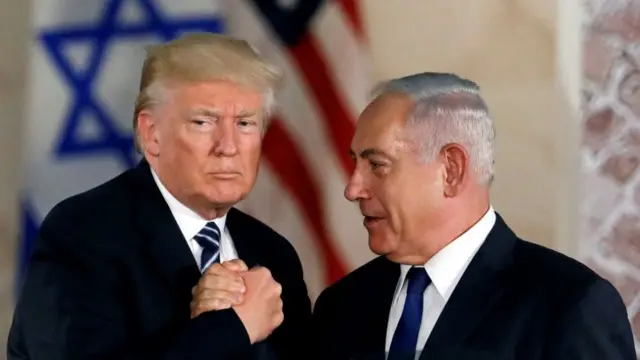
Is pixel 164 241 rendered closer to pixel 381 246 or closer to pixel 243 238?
pixel 243 238

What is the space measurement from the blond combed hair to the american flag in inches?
24.3

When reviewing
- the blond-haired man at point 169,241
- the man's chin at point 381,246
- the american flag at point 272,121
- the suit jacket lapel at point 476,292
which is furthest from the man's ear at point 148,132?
the american flag at point 272,121

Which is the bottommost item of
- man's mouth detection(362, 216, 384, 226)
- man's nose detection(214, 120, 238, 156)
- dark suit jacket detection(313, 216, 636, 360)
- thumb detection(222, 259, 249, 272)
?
dark suit jacket detection(313, 216, 636, 360)

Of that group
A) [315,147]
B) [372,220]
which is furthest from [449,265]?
[315,147]

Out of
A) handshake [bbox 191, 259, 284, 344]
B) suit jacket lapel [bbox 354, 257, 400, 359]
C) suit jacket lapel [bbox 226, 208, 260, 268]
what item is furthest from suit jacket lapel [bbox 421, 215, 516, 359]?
suit jacket lapel [bbox 226, 208, 260, 268]

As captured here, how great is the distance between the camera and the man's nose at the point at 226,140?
1.32 meters

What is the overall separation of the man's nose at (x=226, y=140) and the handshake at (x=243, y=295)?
0.15 meters

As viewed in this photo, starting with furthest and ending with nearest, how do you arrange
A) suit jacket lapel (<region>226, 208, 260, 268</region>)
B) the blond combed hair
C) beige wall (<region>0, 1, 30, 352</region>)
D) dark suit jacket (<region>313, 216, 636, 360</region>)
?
beige wall (<region>0, 1, 30, 352</region>)
suit jacket lapel (<region>226, 208, 260, 268</region>)
the blond combed hair
dark suit jacket (<region>313, 216, 636, 360</region>)

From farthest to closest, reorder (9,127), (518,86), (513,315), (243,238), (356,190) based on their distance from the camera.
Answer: (9,127), (518,86), (243,238), (356,190), (513,315)

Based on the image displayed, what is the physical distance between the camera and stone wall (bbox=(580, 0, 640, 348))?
6.36ft

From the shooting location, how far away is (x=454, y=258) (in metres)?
1.34

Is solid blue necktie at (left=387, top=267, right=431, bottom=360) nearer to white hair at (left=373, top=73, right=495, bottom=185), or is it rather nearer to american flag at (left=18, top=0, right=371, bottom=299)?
white hair at (left=373, top=73, right=495, bottom=185)

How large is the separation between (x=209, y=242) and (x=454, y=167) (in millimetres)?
358

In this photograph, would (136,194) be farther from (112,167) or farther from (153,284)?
(112,167)
